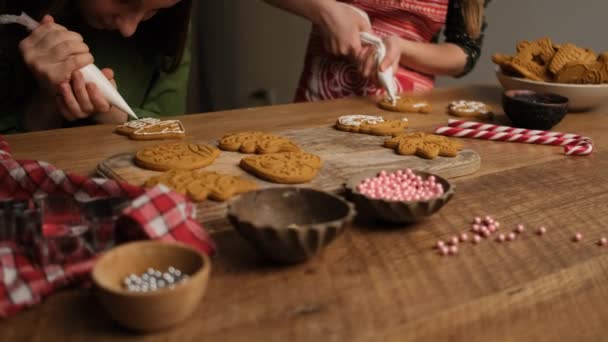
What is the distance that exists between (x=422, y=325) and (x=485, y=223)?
30cm

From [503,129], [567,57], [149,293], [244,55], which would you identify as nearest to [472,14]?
[567,57]

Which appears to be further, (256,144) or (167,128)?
(167,128)

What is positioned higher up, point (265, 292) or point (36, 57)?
point (36, 57)

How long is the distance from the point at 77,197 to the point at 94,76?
0.44 m

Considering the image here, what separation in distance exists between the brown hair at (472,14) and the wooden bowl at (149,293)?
154 centimetres

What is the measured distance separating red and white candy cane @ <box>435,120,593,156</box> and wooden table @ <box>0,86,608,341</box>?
0.73 ft

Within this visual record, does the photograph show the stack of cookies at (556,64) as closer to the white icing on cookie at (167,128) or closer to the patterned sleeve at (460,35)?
the patterned sleeve at (460,35)

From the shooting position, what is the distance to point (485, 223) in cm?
89

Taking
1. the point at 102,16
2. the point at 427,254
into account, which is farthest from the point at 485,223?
the point at 102,16

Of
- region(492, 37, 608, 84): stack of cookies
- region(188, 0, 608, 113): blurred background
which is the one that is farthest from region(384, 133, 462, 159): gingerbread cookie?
region(188, 0, 608, 113): blurred background

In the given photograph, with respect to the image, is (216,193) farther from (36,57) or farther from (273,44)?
(273,44)

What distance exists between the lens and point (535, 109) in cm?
138

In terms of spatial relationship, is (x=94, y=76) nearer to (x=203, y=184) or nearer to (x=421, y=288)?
(x=203, y=184)

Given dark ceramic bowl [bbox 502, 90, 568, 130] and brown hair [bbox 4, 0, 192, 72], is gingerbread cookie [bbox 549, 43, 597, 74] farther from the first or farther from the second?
brown hair [bbox 4, 0, 192, 72]
